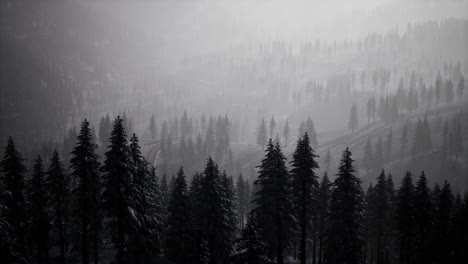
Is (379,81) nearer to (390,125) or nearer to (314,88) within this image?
(314,88)

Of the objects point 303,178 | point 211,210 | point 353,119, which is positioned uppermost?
point 353,119

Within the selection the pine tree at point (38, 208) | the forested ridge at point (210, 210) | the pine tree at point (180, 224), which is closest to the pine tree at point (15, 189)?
the forested ridge at point (210, 210)

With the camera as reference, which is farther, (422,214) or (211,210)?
(422,214)

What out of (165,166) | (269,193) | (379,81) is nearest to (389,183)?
(269,193)

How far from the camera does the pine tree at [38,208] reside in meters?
33.2

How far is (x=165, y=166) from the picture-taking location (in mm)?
110125

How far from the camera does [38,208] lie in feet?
112

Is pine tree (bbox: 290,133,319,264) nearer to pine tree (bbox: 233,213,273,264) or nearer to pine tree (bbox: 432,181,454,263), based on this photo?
pine tree (bbox: 233,213,273,264)

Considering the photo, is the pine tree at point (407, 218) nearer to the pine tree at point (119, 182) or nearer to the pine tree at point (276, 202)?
the pine tree at point (276, 202)

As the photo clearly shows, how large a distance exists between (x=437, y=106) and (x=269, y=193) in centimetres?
13249

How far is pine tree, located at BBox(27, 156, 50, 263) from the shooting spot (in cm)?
3325

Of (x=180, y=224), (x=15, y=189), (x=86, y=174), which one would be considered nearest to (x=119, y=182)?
(x=86, y=174)

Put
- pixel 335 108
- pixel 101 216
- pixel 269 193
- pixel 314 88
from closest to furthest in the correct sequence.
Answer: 1. pixel 101 216
2. pixel 269 193
3. pixel 335 108
4. pixel 314 88

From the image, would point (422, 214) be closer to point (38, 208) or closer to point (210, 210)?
point (210, 210)
